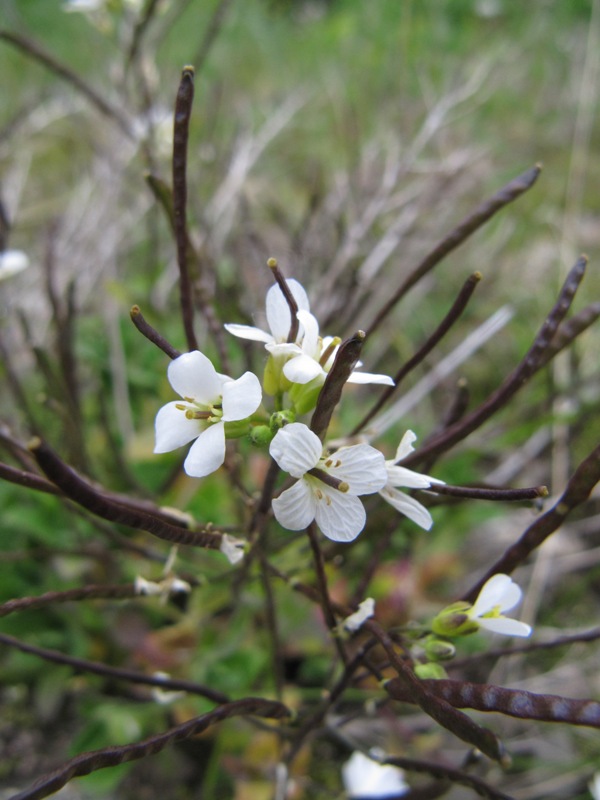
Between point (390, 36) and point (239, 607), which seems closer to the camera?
point (239, 607)

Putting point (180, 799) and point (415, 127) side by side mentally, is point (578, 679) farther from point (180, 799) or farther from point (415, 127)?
point (415, 127)

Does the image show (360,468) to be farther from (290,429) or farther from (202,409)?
(202,409)

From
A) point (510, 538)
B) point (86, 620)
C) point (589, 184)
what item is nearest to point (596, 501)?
point (510, 538)

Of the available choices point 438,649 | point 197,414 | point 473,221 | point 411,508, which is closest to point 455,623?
point 438,649

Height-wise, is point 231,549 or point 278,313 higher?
point 278,313

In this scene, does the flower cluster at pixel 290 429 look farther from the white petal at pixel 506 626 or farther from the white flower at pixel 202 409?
the white petal at pixel 506 626

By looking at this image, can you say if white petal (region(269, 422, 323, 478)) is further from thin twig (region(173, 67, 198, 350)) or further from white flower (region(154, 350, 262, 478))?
thin twig (region(173, 67, 198, 350))

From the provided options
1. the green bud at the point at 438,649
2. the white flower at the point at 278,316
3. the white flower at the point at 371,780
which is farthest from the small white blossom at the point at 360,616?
the white flower at the point at 371,780

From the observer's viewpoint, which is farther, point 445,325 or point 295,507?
point 445,325
